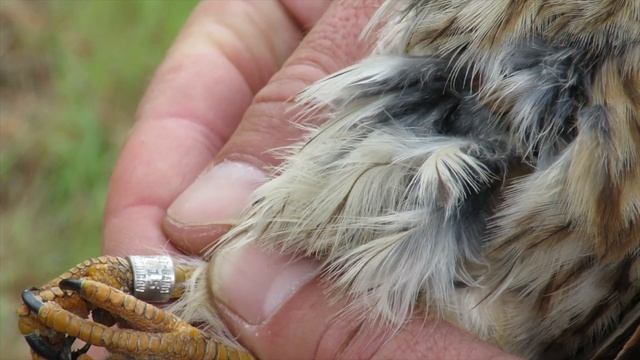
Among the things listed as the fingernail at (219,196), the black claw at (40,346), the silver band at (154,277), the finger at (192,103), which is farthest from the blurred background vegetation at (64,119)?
the black claw at (40,346)

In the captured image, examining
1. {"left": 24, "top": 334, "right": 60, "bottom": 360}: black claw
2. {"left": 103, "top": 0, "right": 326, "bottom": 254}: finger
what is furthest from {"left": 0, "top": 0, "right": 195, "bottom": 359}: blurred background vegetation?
{"left": 24, "top": 334, "right": 60, "bottom": 360}: black claw

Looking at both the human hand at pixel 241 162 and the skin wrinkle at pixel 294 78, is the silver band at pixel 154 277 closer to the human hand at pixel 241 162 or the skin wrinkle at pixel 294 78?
the human hand at pixel 241 162

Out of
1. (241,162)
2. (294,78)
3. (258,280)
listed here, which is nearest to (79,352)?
(258,280)

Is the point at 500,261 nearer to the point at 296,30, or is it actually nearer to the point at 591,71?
the point at 591,71

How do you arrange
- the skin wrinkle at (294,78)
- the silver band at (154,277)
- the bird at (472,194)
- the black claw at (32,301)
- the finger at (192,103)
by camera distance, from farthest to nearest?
1. the finger at (192,103)
2. the skin wrinkle at (294,78)
3. the silver band at (154,277)
4. the black claw at (32,301)
5. the bird at (472,194)

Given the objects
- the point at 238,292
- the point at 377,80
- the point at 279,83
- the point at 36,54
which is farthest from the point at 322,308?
Answer: the point at 36,54

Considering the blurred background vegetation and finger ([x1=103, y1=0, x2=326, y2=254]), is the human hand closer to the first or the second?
finger ([x1=103, y1=0, x2=326, y2=254])

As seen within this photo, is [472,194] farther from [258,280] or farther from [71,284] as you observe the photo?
[71,284]
